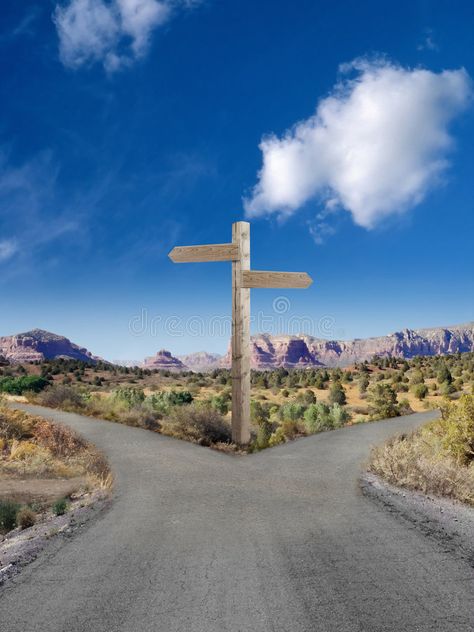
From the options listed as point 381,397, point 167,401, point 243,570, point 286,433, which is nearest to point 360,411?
point 381,397

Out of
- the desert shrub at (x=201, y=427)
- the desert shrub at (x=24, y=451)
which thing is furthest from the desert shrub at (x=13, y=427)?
the desert shrub at (x=201, y=427)

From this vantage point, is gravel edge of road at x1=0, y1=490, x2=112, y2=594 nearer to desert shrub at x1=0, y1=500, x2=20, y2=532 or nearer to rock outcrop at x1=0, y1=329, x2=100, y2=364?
desert shrub at x1=0, y1=500, x2=20, y2=532

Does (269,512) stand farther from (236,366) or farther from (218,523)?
(236,366)

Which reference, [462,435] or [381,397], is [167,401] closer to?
[462,435]

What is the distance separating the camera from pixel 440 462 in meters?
8.91

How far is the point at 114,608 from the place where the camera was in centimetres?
435

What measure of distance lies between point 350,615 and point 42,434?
45.8ft

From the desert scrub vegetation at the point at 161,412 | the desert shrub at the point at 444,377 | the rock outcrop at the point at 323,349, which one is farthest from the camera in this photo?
the rock outcrop at the point at 323,349

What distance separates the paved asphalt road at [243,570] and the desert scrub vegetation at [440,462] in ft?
3.08

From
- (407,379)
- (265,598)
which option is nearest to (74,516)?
(265,598)

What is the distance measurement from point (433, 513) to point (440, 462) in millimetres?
2011

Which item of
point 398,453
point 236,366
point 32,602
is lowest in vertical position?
point 32,602

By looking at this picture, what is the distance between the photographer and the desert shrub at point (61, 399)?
2290 centimetres

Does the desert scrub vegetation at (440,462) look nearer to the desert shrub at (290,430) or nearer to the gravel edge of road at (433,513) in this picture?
the gravel edge of road at (433,513)
